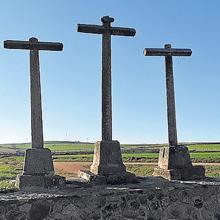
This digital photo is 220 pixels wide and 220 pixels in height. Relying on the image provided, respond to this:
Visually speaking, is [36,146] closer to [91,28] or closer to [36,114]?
[36,114]

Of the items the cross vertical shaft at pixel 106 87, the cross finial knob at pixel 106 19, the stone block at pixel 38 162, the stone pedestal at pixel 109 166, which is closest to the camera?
the stone block at pixel 38 162

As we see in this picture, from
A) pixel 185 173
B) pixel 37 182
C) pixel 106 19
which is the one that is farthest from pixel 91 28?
pixel 185 173

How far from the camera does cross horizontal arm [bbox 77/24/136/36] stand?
398 inches

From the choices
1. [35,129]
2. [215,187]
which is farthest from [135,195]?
[35,129]

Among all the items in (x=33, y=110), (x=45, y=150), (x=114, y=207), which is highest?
(x=33, y=110)

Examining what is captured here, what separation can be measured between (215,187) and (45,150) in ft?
12.5

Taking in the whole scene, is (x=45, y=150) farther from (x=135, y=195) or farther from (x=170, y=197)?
(x=170, y=197)

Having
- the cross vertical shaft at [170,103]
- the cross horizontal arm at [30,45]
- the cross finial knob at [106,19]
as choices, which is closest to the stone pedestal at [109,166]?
the cross vertical shaft at [170,103]

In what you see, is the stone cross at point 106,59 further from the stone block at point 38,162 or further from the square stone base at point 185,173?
the square stone base at point 185,173

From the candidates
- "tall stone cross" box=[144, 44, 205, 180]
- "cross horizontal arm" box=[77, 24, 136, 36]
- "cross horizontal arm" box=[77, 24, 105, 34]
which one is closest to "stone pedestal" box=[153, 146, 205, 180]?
"tall stone cross" box=[144, 44, 205, 180]

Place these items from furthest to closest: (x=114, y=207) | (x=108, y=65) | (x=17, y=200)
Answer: (x=108, y=65) < (x=114, y=207) < (x=17, y=200)

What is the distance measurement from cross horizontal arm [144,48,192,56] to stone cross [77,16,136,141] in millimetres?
683

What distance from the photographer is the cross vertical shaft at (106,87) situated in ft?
32.7

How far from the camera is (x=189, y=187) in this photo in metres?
8.88
